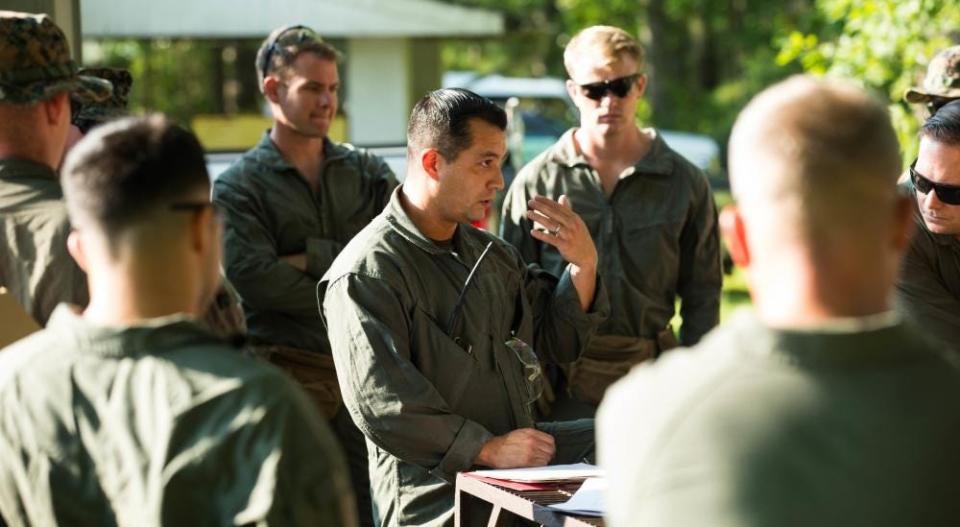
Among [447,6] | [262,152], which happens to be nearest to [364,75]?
[447,6]

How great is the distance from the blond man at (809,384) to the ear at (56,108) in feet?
7.14

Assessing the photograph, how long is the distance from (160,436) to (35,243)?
1.43 metres

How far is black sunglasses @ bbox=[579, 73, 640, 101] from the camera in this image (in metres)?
6.68

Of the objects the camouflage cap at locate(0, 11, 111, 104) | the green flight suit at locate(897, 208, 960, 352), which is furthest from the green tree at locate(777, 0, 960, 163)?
the camouflage cap at locate(0, 11, 111, 104)

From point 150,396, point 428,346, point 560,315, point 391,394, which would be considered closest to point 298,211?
point 560,315

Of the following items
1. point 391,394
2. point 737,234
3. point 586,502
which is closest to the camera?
point 737,234

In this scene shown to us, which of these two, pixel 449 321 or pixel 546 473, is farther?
pixel 449 321

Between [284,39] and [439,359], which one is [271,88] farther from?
[439,359]

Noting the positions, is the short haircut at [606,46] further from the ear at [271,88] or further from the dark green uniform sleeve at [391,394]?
the dark green uniform sleeve at [391,394]

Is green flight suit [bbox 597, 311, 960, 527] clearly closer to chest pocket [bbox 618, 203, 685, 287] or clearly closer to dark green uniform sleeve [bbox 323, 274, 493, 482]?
dark green uniform sleeve [bbox 323, 274, 493, 482]

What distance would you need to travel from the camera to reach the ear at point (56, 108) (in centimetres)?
408

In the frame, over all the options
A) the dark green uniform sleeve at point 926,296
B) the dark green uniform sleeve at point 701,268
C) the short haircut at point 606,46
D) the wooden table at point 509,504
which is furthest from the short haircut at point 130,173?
the dark green uniform sleeve at point 701,268

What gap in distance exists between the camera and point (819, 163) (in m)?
2.43

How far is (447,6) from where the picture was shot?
58.4 feet
